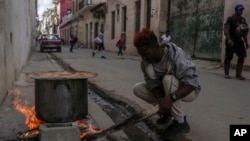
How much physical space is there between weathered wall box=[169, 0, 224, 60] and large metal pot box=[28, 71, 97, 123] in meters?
11.5

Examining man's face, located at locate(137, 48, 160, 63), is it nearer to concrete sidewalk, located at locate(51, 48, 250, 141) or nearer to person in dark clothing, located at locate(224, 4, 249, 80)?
concrete sidewalk, located at locate(51, 48, 250, 141)

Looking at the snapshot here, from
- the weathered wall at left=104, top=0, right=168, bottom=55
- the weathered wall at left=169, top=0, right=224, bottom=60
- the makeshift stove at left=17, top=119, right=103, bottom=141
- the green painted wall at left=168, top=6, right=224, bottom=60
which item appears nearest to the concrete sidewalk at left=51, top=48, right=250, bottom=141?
the makeshift stove at left=17, top=119, right=103, bottom=141

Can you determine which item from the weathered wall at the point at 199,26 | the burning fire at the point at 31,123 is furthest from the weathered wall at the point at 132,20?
the burning fire at the point at 31,123

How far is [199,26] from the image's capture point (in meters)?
16.7

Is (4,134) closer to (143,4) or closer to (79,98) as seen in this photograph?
(79,98)

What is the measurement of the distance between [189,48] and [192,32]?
0.76 meters

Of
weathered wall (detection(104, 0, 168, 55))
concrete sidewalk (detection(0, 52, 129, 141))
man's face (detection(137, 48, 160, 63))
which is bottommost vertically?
concrete sidewalk (detection(0, 52, 129, 141))

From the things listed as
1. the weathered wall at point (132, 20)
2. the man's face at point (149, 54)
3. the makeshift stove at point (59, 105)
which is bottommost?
the makeshift stove at point (59, 105)

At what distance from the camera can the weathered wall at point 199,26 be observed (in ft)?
49.2

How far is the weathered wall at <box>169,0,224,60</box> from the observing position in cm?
1500

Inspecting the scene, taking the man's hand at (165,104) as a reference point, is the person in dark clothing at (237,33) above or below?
above

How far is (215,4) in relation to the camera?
50.0ft

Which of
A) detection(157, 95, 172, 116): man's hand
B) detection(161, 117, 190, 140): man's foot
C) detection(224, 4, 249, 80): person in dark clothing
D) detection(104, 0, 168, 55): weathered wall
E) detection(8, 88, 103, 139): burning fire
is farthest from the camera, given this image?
detection(104, 0, 168, 55): weathered wall

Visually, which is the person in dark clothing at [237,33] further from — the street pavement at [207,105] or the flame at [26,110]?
the flame at [26,110]
